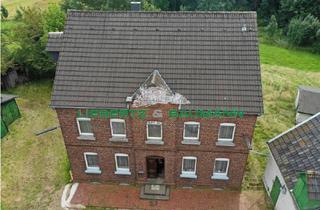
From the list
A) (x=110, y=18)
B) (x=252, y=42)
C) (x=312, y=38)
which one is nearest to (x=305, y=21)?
(x=312, y=38)

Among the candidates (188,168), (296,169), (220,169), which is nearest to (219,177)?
(220,169)

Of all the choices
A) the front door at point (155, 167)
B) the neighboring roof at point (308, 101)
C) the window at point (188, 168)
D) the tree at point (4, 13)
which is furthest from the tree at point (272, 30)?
the tree at point (4, 13)

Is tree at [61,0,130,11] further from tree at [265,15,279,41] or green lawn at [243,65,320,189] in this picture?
tree at [265,15,279,41]

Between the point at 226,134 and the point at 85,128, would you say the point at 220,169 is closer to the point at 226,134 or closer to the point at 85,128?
the point at 226,134

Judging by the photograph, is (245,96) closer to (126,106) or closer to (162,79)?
(162,79)

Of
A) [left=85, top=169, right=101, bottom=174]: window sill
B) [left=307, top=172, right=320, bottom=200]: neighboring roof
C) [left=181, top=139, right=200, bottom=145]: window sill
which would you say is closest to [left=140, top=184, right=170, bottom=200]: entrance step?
[left=85, top=169, right=101, bottom=174]: window sill

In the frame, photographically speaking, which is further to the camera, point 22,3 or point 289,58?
point 22,3
